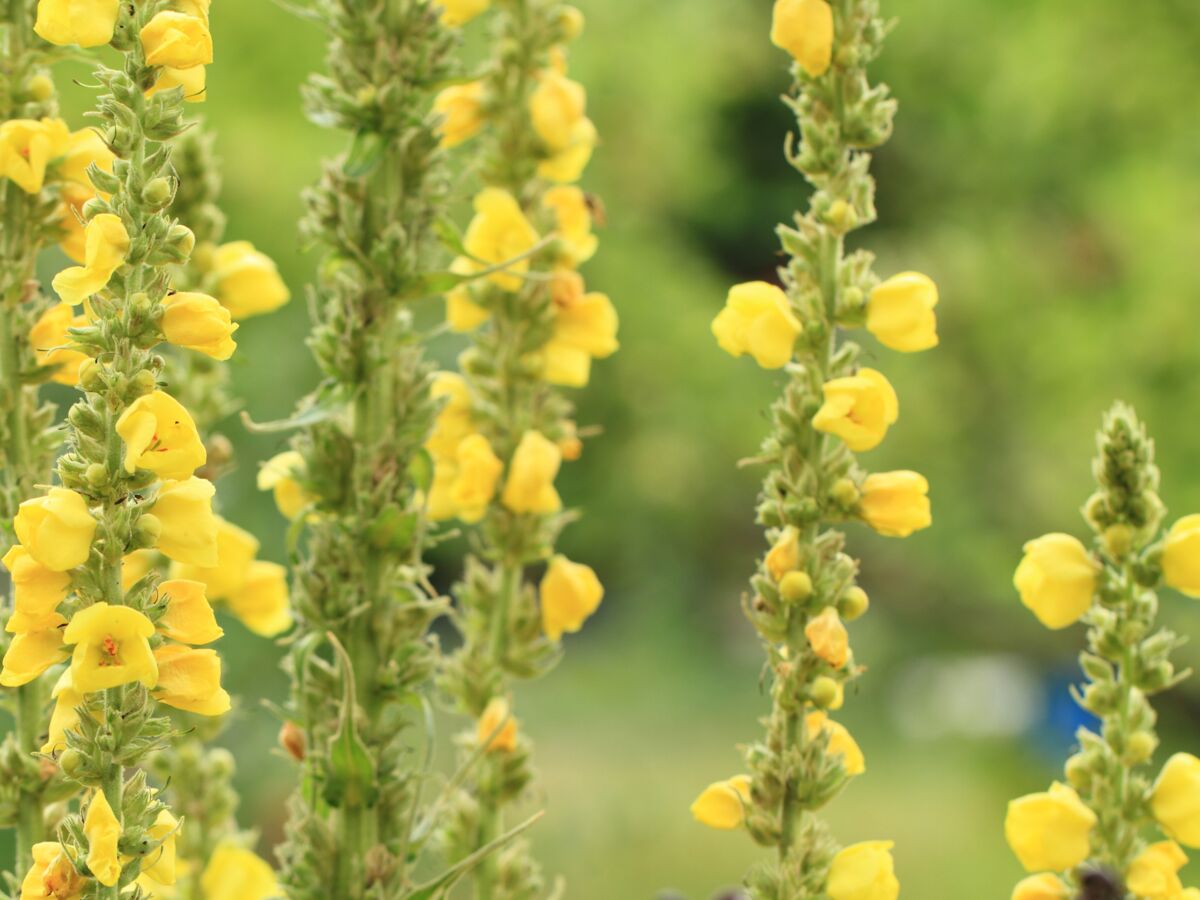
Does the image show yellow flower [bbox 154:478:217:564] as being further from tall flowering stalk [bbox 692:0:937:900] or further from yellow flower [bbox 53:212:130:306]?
tall flowering stalk [bbox 692:0:937:900]

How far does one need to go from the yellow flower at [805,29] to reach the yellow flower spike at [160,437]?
0.33m

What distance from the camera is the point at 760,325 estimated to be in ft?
2.34

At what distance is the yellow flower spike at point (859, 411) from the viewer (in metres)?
0.69

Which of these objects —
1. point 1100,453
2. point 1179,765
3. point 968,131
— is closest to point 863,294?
point 1100,453

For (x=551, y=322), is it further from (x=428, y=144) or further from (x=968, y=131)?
(x=968, y=131)

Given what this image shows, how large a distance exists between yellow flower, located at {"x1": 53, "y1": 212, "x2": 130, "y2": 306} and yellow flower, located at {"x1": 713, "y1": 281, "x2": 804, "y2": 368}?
0.89ft

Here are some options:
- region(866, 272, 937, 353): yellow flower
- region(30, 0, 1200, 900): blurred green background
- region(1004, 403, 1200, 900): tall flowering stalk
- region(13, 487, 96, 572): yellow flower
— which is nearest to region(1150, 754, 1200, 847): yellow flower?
region(1004, 403, 1200, 900): tall flowering stalk

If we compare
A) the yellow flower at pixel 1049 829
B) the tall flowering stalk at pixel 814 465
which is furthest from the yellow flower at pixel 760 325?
the yellow flower at pixel 1049 829

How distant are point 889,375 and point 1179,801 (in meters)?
4.99

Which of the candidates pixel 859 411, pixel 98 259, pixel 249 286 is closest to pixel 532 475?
pixel 249 286

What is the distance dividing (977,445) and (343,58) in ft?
17.1

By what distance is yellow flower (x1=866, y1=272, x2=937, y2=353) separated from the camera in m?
0.73

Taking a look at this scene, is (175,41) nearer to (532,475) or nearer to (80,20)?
(80,20)

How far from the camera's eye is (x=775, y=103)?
7973 mm
